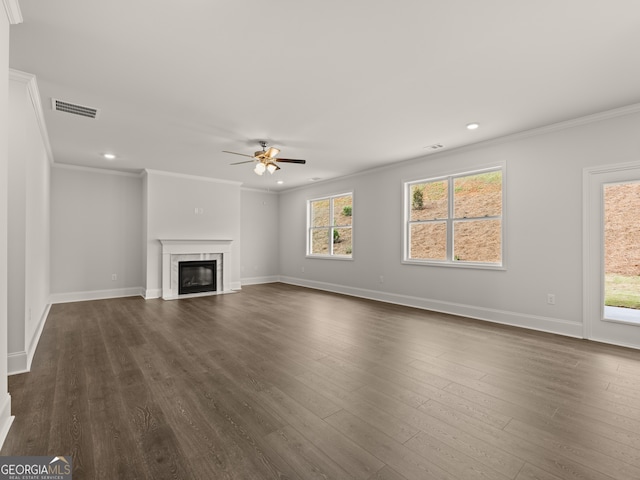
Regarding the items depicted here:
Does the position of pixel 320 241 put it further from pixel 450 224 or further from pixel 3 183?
pixel 3 183

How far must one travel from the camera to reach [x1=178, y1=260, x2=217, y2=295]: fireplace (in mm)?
6625

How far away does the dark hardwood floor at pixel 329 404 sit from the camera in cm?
162

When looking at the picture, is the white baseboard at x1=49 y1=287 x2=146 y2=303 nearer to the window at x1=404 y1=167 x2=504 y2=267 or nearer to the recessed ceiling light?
the window at x1=404 y1=167 x2=504 y2=267

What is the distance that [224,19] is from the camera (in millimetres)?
2111

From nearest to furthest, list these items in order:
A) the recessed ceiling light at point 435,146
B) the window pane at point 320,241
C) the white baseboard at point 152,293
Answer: the recessed ceiling light at point 435,146 < the white baseboard at point 152,293 < the window pane at point 320,241

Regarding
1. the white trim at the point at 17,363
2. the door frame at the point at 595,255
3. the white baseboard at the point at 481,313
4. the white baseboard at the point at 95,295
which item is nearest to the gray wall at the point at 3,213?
the white trim at the point at 17,363

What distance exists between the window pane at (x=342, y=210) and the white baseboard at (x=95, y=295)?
4.64 meters

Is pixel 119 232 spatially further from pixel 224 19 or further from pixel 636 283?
pixel 636 283

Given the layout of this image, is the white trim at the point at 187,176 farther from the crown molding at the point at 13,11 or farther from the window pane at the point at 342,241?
the crown molding at the point at 13,11

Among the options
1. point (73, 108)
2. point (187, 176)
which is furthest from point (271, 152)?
point (187, 176)

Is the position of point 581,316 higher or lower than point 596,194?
lower

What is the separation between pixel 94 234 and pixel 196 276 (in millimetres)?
2176

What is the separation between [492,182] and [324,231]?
4.11 m

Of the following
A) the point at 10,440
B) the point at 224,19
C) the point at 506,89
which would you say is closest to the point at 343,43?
the point at 224,19
